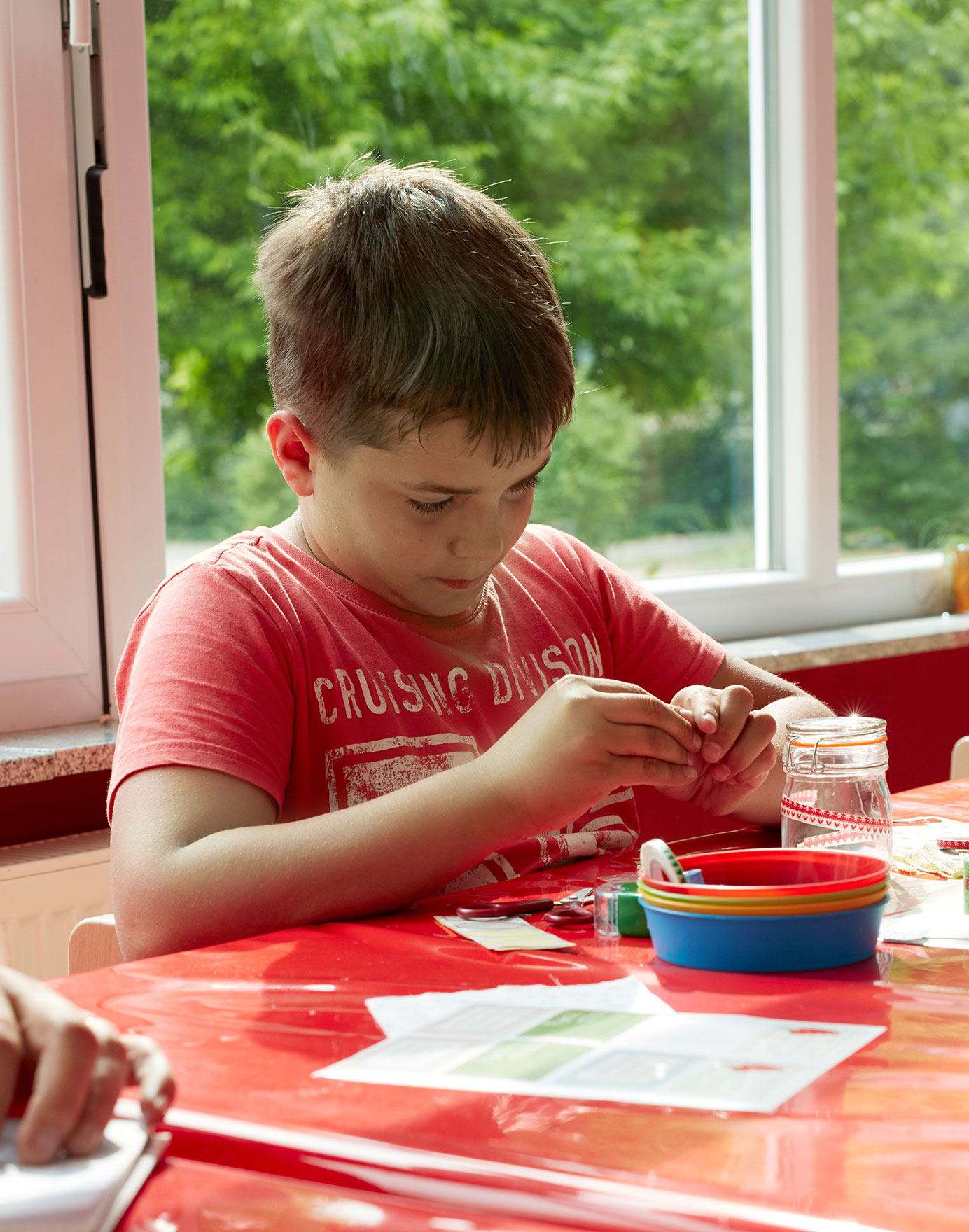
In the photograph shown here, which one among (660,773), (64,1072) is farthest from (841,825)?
(64,1072)

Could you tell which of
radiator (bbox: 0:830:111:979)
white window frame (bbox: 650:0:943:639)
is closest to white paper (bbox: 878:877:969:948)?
radiator (bbox: 0:830:111:979)

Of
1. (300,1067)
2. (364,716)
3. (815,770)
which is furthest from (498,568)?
(300,1067)

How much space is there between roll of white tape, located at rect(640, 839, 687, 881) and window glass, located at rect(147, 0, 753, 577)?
119 cm

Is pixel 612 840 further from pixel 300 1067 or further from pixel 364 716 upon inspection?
pixel 300 1067

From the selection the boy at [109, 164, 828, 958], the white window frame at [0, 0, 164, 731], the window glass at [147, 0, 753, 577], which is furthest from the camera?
the window glass at [147, 0, 753, 577]

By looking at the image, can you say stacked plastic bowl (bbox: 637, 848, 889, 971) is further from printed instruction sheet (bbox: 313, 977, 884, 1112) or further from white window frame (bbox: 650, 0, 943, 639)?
white window frame (bbox: 650, 0, 943, 639)

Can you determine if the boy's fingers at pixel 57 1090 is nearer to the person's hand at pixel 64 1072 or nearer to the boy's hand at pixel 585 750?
the person's hand at pixel 64 1072

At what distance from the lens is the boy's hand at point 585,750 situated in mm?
814

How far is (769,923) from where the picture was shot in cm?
68

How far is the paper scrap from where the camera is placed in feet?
2.43

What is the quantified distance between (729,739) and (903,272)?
220cm

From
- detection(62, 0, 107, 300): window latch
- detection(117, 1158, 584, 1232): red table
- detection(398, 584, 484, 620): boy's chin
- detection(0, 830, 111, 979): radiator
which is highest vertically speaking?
detection(62, 0, 107, 300): window latch

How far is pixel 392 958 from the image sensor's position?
2.40ft

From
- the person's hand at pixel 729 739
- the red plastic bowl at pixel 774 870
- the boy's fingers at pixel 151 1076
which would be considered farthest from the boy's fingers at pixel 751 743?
the boy's fingers at pixel 151 1076
